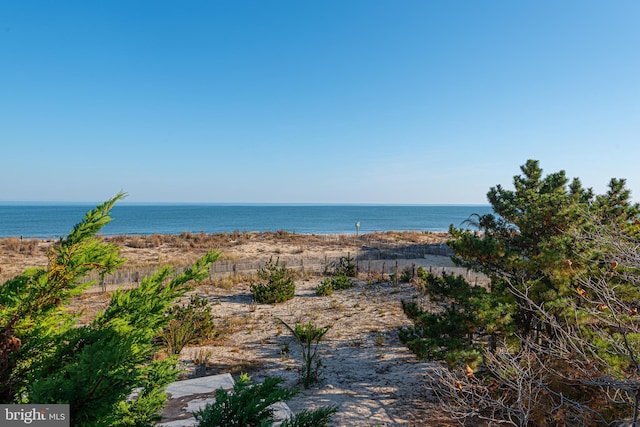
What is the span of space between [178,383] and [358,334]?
5.89 metres

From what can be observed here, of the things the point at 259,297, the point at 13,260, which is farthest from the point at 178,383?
the point at 13,260

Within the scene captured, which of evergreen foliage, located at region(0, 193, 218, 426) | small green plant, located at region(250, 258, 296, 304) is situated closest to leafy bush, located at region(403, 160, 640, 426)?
evergreen foliage, located at region(0, 193, 218, 426)

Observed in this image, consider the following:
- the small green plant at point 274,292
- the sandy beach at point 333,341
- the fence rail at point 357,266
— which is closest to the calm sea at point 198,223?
the fence rail at point 357,266

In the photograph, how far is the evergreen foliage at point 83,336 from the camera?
1244 mm

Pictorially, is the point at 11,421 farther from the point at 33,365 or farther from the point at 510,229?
the point at 510,229

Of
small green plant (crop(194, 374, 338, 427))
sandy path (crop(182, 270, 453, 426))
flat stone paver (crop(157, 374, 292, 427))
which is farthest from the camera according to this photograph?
sandy path (crop(182, 270, 453, 426))

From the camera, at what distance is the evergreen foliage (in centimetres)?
124

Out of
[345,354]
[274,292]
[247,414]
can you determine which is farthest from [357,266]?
[247,414]

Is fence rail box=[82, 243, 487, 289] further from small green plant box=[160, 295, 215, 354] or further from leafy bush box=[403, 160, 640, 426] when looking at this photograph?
leafy bush box=[403, 160, 640, 426]

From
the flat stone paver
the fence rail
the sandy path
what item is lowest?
the sandy path

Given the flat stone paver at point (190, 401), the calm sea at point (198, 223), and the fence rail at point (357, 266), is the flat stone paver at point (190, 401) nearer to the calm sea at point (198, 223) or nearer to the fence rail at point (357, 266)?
the fence rail at point (357, 266)

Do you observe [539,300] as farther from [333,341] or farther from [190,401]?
[333,341]

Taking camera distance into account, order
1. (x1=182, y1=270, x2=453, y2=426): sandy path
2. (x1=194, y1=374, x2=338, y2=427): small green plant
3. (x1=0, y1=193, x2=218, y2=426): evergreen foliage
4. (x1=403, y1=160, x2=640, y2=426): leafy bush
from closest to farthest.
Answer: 1. (x1=0, y1=193, x2=218, y2=426): evergreen foliage
2. (x1=194, y1=374, x2=338, y2=427): small green plant
3. (x1=403, y1=160, x2=640, y2=426): leafy bush
4. (x1=182, y1=270, x2=453, y2=426): sandy path

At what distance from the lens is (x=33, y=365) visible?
1.58m
